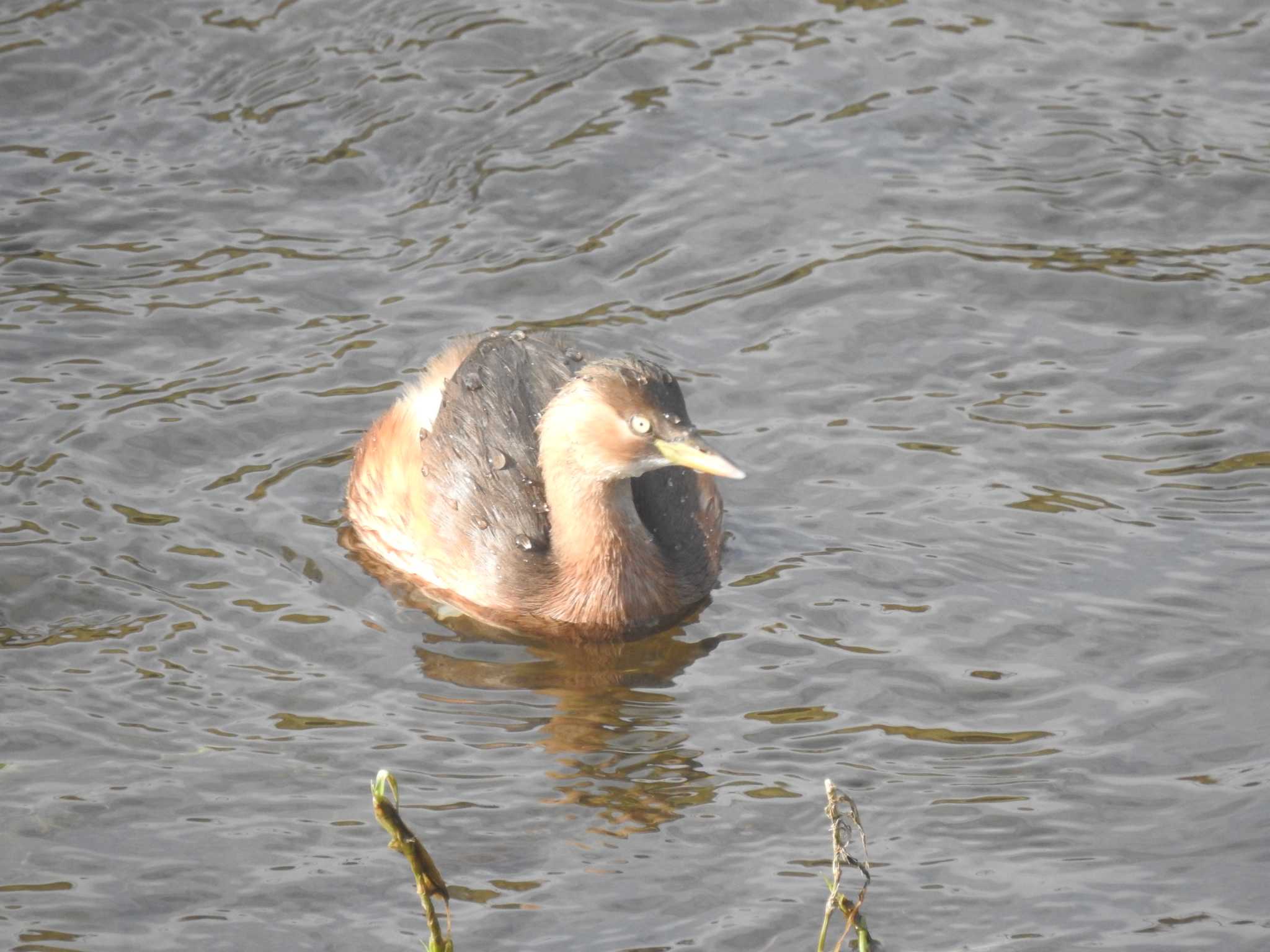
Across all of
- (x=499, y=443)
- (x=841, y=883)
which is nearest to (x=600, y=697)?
(x=499, y=443)

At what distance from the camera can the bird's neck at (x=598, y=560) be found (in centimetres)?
766

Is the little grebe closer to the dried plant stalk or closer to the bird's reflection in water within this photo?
the bird's reflection in water

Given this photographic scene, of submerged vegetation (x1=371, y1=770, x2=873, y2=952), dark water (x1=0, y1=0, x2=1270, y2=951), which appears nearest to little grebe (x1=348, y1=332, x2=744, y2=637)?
dark water (x1=0, y1=0, x2=1270, y2=951)

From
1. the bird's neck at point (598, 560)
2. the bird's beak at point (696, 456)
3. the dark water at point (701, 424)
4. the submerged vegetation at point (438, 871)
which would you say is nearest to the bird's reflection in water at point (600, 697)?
the dark water at point (701, 424)

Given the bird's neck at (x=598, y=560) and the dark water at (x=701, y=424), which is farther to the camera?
the bird's neck at (x=598, y=560)

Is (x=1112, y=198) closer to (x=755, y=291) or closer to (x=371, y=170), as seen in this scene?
(x=755, y=291)

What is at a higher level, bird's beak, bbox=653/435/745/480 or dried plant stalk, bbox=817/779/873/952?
bird's beak, bbox=653/435/745/480

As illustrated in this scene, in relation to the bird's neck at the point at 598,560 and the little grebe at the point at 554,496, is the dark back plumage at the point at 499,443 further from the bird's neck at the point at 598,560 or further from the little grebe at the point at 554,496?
the bird's neck at the point at 598,560

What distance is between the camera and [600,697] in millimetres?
7254

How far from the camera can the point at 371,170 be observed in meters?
11.1

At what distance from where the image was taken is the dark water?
6.11 meters

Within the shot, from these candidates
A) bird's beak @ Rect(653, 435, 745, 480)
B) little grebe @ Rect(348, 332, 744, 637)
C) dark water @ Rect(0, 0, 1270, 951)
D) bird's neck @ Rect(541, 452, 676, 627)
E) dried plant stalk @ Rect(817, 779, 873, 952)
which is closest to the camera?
dried plant stalk @ Rect(817, 779, 873, 952)

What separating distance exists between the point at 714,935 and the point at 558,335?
3.46 meters

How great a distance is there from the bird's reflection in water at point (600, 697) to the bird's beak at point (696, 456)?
2.50 feet
